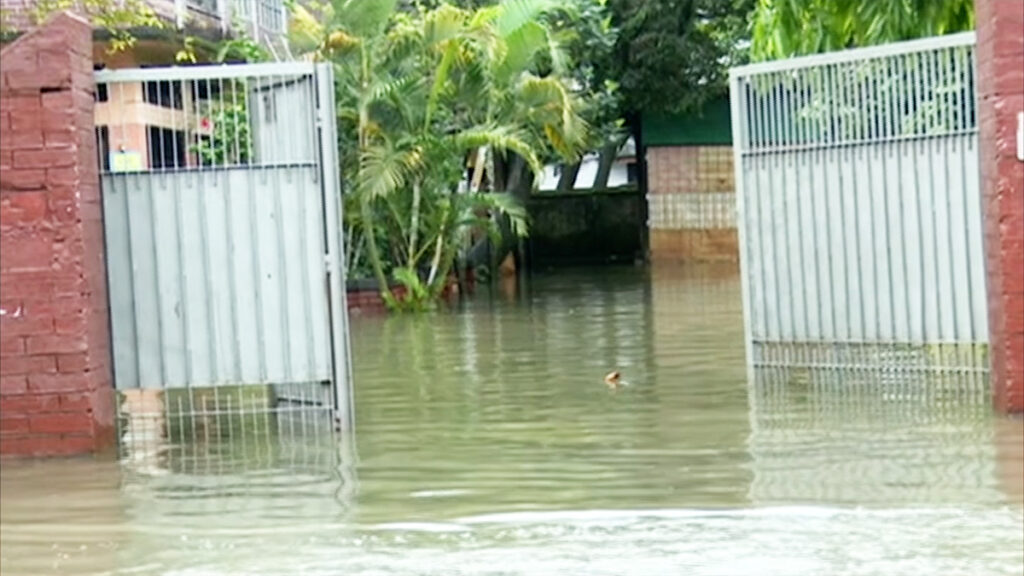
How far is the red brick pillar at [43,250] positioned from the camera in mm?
9047

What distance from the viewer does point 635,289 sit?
2553cm

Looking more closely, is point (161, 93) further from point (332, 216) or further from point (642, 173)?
point (642, 173)

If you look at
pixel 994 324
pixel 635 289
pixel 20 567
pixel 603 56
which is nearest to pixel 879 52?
pixel 994 324

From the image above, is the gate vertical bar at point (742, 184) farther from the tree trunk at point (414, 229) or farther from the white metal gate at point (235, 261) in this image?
the tree trunk at point (414, 229)

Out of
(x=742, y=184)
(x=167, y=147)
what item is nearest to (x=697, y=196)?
(x=742, y=184)

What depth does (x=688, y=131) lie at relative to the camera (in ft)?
111

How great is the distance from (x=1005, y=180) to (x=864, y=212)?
1.59 meters


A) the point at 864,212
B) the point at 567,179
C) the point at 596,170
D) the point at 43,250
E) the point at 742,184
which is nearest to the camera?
the point at 43,250

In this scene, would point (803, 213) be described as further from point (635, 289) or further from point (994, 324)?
point (635, 289)

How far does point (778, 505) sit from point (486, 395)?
15.4 ft

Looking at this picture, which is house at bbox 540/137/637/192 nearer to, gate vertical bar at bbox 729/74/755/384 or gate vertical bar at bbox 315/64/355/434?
gate vertical bar at bbox 729/74/755/384

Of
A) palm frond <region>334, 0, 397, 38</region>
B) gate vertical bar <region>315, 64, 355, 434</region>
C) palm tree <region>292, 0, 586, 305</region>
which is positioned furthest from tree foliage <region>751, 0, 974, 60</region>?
palm tree <region>292, 0, 586, 305</region>

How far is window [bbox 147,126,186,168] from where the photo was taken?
32.6 feet

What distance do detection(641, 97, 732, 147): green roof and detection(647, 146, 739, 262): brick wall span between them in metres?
0.14
